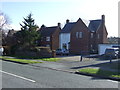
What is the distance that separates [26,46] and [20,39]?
11.7 ft

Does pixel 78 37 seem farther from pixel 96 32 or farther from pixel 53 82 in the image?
pixel 53 82

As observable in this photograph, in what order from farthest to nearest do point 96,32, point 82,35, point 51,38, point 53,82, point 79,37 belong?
1. point 51,38
2. point 96,32
3. point 79,37
4. point 82,35
5. point 53,82

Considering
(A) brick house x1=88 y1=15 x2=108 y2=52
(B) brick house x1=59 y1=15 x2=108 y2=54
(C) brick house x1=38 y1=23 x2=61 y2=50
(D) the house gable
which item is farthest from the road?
(C) brick house x1=38 y1=23 x2=61 y2=50

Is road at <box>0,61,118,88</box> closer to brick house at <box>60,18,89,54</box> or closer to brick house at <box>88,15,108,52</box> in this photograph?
brick house at <box>60,18,89,54</box>

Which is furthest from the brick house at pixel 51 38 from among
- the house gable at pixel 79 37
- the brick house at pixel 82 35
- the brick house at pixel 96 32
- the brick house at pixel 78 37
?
the brick house at pixel 96 32

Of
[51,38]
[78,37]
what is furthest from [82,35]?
[51,38]

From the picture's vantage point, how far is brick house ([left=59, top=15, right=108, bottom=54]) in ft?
149

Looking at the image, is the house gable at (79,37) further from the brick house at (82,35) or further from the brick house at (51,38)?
the brick house at (51,38)

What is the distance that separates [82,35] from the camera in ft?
149

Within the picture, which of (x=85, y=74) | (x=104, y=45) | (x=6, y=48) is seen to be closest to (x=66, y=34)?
(x=104, y=45)

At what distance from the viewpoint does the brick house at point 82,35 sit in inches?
1784

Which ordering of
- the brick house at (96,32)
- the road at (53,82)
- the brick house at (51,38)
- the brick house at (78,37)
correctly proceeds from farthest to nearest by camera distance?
the brick house at (51,38) → the brick house at (96,32) → the brick house at (78,37) → the road at (53,82)

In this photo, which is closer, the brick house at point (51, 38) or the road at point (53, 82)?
the road at point (53, 82)

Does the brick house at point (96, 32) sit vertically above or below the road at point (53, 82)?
above
